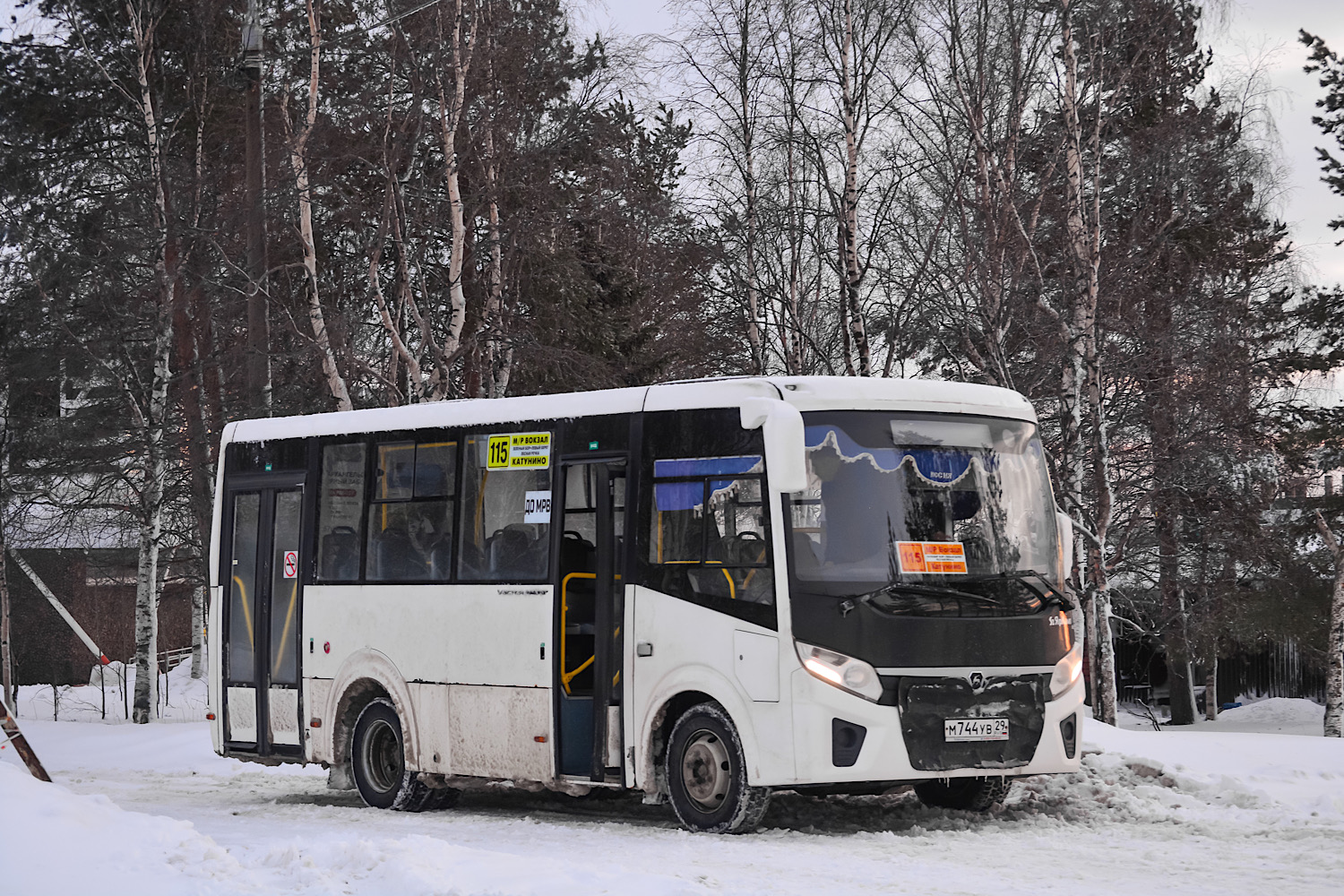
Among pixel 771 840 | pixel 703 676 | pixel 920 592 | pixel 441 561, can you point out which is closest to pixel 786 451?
pixel 920 592

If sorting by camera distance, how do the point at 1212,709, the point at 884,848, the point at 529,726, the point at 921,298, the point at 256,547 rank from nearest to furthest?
the point at 884,848 < the point at 529,726 < the point at 256,547 < the point at 921,298 < the point at 1212,709

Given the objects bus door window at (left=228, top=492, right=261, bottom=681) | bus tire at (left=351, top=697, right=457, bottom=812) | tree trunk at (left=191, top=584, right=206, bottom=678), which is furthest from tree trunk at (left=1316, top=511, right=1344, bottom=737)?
tree trunk at (left=191, top=584, right=206, bottom=678)

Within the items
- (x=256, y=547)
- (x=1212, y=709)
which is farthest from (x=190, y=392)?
(x=1212, y=709)

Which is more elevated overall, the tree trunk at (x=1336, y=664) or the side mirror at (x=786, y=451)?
the side mirror at (x=786, y=451)

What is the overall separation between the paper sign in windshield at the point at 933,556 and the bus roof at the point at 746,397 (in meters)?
0.90

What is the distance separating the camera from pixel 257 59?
17.7 meters

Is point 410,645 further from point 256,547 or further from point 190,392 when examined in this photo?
point 190,392

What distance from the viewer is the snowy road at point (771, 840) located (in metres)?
8.05

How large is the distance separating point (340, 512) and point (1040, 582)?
5907 millimetres

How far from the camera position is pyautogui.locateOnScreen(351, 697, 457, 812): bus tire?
13750mm

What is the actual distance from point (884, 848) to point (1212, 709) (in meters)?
35.4

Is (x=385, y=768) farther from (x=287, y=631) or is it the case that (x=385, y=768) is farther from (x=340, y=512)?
(x=340, y=512)

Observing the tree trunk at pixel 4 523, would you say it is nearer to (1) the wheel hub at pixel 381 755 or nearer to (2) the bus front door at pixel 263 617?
(2) the bus front door at pixel 263 617

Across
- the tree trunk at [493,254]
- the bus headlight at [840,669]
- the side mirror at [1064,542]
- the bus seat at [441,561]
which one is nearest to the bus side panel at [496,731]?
the bus seat at [441,561]
